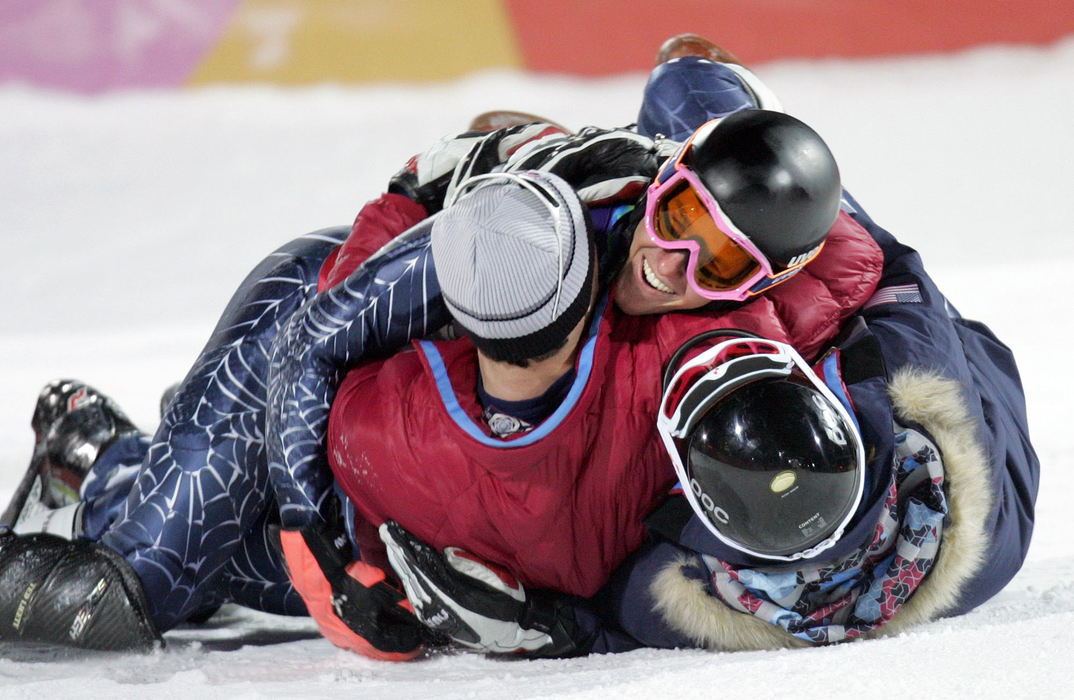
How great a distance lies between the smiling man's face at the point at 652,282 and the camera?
168cm

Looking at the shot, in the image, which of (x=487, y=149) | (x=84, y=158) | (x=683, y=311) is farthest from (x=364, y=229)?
(x=84, y=158)

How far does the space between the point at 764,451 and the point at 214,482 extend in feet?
3.30

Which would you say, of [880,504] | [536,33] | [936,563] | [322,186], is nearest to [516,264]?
[880,504]

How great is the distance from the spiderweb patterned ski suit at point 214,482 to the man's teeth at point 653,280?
0.57 meters

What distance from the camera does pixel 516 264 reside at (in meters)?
1.46

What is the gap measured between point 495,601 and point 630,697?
38cm

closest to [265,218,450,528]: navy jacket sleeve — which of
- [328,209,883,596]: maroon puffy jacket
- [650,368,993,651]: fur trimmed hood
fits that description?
[328,209,883,596]: maroon puffy jacket

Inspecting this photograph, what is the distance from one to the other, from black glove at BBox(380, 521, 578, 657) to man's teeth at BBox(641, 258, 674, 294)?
0.47 metres

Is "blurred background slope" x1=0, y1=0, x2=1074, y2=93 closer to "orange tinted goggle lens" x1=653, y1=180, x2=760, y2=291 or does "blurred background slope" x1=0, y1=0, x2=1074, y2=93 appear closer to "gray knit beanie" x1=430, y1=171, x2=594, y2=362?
"orange tinted goggle lens" x1=653, y1=180, x2=760, y2=291

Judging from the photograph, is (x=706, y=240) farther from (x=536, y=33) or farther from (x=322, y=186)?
(x=536, y=33)

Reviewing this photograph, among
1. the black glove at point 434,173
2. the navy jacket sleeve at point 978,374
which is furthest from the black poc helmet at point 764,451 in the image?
the black glove at point 434,173

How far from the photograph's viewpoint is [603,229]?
1.81 meters

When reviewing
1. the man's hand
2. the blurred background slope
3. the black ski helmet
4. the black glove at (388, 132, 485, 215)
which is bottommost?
the man's hand

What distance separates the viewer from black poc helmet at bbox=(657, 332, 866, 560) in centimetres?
145
